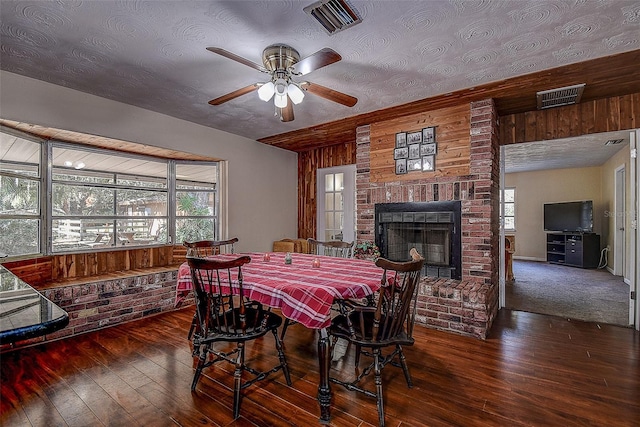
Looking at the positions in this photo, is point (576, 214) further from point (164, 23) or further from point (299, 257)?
point (164, 23)

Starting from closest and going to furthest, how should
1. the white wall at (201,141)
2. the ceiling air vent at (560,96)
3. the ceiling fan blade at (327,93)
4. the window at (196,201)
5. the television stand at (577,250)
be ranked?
the ceiling fan blade at (327,93), the white wall at (201,141), the ceiling air vent at (560,96), the window at (196,201), the television stand at (577,250)

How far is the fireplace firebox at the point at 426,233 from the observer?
3.54 metres

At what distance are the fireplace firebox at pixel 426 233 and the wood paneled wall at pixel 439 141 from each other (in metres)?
0.36

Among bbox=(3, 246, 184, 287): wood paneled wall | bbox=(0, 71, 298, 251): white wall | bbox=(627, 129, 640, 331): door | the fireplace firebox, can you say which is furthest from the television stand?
bbox=(3, 246, 184, 287): wood paneled wall

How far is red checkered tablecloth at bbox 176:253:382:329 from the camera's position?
1.81 meters

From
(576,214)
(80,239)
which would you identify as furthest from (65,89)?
(576,214)

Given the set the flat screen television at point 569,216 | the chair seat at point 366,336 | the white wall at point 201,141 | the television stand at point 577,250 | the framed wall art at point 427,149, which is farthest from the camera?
the flat screen television at point 569,216

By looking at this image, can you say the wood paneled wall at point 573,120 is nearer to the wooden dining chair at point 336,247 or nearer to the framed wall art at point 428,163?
the framed wall art at point 428,163

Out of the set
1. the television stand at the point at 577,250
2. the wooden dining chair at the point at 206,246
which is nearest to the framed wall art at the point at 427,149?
the wooden dining chair at the point at 206,246

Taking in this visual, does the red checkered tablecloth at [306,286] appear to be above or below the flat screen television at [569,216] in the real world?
below

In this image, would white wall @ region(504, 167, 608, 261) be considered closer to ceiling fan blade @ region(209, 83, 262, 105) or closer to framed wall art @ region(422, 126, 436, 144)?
framed wall art @ region(422, 126, 436, 144)

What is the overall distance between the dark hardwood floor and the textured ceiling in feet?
7.94

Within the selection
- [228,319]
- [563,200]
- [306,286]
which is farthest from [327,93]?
[563,200]

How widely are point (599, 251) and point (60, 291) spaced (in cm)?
964
